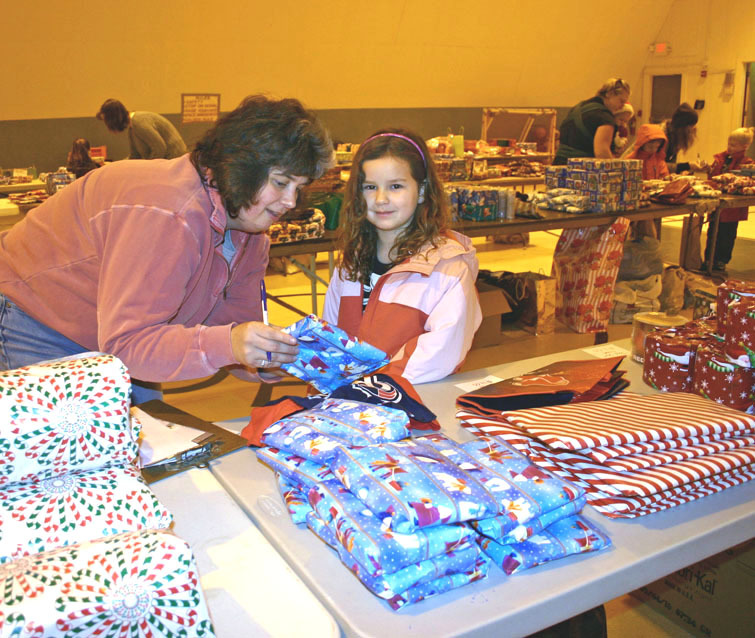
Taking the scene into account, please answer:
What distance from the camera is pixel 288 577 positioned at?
114cm

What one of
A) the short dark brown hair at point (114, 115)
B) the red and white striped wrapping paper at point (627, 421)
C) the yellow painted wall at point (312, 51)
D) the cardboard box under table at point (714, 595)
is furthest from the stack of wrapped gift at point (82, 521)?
the yellow painted wall at point (312, 51)

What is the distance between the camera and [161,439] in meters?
1.60

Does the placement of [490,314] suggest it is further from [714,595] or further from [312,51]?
[312,51]

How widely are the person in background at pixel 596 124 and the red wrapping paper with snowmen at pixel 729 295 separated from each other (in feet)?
16.1

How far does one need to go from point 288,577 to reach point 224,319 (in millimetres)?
1151

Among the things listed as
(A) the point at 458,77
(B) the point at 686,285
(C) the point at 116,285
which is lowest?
(B) the point at 686,285

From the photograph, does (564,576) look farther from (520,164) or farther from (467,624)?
(520,164)

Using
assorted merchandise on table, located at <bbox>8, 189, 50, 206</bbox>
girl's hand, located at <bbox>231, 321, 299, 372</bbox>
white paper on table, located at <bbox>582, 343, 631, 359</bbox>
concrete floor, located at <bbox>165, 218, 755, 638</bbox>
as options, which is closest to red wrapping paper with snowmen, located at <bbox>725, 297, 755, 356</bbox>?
white paper on table, located at <bbox>582, 343, 631, 359</bbox>

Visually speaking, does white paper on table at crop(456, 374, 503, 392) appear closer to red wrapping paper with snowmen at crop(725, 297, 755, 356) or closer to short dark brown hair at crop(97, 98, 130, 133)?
red wrapping paper with snowmen at crop(725, 297, 755, 356)

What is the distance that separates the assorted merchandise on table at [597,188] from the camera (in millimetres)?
5266

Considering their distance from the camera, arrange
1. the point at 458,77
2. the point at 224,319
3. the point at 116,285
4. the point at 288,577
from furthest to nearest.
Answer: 1. the point at 458,77
2. the point at 224,319
3. the point at 116,285
4. the point at 288,577

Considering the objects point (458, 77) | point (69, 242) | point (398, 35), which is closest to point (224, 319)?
point (69, 242)

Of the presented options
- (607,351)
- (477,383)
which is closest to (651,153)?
(607,351)

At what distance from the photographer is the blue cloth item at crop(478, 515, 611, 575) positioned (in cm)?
115
